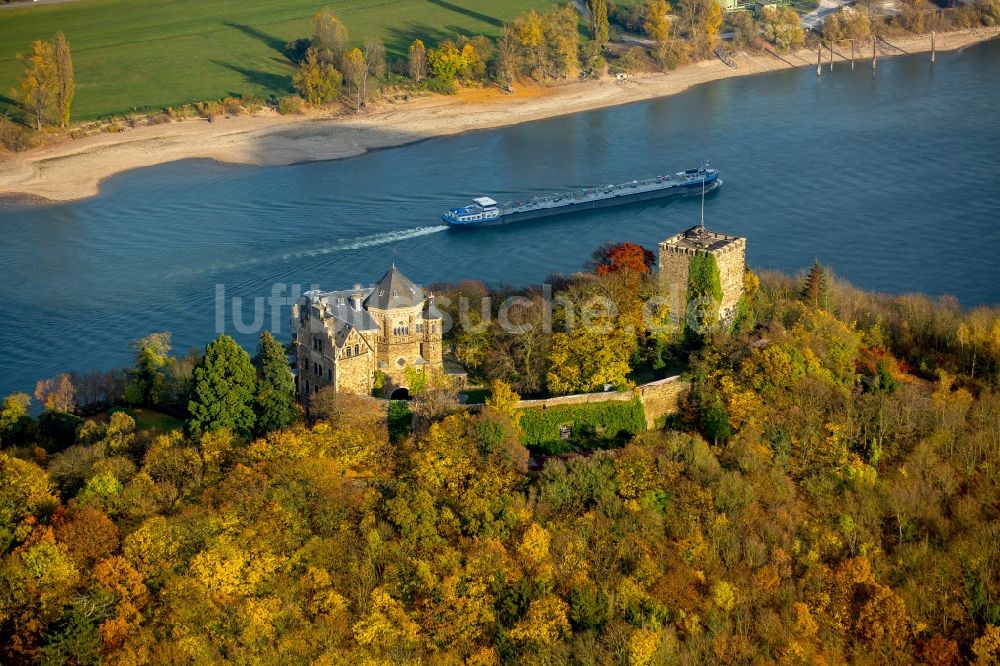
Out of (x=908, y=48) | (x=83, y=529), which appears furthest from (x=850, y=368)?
(x=908, y=48)

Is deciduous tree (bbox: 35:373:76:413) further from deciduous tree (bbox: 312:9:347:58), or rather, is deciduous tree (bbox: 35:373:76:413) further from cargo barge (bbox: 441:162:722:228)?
deciduous tree (bbox: 312:9:347:58)

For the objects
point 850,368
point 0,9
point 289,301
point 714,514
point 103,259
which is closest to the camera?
point 714,514

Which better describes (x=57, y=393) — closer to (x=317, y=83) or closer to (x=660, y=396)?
(x=660, y=396)

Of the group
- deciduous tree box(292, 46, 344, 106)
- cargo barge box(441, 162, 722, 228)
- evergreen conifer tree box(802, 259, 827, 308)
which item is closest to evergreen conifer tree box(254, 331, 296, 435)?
evergreen conifer tree box(802, 259, 827, 308)

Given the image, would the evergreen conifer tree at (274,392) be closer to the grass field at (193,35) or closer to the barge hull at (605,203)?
the barge hull at (605,203)

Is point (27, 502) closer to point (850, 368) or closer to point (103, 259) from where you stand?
point (850, 368)

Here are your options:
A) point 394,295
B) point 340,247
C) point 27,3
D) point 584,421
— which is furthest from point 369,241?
point 27,3
